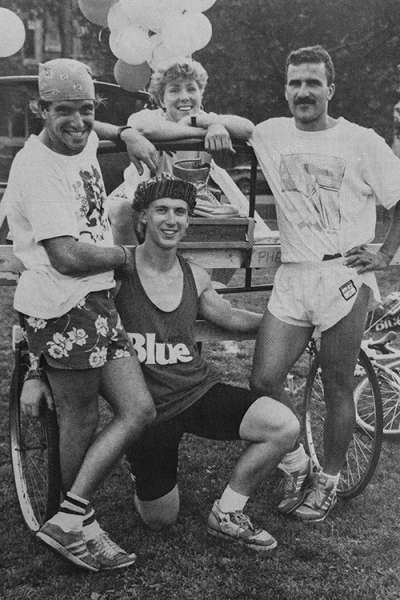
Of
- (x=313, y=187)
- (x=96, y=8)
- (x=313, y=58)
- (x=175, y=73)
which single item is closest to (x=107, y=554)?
(x=313, y=187)

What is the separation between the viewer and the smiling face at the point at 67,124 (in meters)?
2.83

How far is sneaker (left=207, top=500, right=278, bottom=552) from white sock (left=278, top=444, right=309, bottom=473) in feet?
1.69

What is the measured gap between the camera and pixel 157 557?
10.4ft

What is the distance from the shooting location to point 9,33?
19.1ft

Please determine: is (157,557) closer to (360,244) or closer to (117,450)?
(117,450)

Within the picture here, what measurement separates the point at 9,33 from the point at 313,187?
353 centimetres

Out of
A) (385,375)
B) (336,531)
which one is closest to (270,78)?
(385,375)

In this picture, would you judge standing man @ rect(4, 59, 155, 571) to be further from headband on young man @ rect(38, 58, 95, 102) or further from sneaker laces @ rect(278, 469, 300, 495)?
sneaker laces @ rect(278, 469, 300, 495)

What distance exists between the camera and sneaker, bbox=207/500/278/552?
10.4 feet

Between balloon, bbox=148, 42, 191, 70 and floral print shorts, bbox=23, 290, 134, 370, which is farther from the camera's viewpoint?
balloon, bbox=148, 42, 191, 70

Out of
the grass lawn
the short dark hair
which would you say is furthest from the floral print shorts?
the short dark hair

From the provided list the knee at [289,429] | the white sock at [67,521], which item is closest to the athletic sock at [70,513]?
the white sock at [67,521]

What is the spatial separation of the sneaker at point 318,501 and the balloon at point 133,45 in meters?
3.32

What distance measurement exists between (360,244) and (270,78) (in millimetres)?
17300
